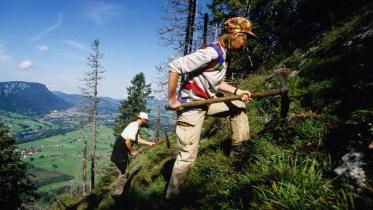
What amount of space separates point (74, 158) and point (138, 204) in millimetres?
164519

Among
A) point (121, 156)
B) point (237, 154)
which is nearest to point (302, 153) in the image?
point (237, 154)

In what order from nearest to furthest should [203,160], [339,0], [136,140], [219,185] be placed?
1. [219,185]
2. [203,160]
3. [136,140]
4. [339,0]

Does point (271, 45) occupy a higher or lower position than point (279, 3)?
lower

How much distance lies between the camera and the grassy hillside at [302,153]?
299 centimetres

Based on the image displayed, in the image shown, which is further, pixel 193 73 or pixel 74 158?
pixel 74 158

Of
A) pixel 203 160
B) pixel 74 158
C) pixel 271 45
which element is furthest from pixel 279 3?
pixel 74 158

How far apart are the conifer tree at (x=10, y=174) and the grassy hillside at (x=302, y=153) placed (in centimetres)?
2479

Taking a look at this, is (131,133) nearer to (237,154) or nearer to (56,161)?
(237,154)

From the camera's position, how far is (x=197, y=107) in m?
4.95

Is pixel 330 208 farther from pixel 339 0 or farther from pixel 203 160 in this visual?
pixel 339 0

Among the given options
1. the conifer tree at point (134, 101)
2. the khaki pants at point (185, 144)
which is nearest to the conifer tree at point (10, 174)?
the conifer tree at point (134, 101)

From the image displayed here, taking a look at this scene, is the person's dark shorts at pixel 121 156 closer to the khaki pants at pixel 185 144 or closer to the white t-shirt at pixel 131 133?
the white t-shirt at pixel 131 133

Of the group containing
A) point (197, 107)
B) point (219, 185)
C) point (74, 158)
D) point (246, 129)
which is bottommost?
point (74, 158)

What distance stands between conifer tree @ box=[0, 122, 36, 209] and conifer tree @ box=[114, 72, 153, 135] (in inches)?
600
